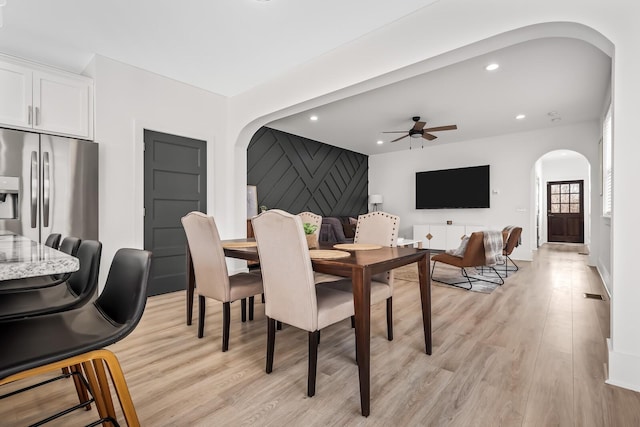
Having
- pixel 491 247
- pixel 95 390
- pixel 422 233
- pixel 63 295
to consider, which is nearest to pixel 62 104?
pixel 63 295

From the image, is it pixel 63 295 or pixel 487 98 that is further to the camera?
pixel 487 98

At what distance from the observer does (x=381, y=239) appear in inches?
107

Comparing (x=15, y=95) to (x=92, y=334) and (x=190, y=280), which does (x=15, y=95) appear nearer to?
(x=190, y=280)

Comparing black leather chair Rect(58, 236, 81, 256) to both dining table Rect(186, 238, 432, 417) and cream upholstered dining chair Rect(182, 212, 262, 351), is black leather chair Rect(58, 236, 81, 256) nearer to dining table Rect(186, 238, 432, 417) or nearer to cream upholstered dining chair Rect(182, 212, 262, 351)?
cream upholstered dining chair Rect(182, 212, 262, 351)

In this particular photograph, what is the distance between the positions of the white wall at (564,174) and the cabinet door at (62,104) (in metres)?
10.5

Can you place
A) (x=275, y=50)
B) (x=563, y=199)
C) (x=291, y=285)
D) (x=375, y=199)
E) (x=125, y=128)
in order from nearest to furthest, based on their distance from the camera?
1. (x=291, y=285)
2. (x=275, y=50)
3. (x=125, y=128)
4. (x=375, y=199)
5. (x=563, y=199)

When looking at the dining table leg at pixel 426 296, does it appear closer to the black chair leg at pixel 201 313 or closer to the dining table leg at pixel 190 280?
the black chair leg at pixel 201 313

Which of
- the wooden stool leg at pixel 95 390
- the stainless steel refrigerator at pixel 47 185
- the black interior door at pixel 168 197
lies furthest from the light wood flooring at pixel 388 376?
the stainless steel refrigerator at pixel 47 185

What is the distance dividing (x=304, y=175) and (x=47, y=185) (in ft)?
14.2

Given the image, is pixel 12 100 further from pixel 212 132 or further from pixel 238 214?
pixel 238 214

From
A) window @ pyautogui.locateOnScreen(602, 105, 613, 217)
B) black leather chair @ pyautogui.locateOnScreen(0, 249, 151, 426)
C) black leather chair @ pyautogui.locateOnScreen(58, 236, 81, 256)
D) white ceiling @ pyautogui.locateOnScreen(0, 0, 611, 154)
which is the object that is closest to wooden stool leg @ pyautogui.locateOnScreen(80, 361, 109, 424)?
black leather chair @ pyautogui.locateOnScreen(0, 249, 151, 426)

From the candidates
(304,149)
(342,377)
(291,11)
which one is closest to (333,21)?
(291,11)

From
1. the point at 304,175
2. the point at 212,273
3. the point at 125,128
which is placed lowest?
the point at 212,273

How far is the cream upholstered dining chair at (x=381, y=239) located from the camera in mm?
2188
